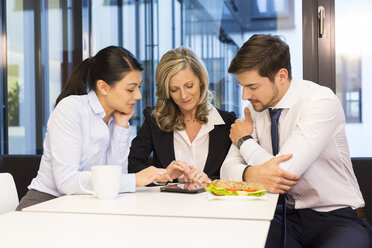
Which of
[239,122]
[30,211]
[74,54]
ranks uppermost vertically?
[74,54]

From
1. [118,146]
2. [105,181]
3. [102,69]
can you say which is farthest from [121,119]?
[105,181]

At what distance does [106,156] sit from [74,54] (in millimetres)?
2469

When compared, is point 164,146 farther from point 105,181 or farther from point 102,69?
point 105,181

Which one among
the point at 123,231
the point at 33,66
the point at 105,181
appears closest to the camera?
the point at 123,231

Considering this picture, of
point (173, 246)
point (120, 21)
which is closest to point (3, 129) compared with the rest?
point (120, 21)

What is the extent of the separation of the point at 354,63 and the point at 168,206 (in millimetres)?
2701

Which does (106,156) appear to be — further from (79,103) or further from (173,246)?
Answer: (173,246)

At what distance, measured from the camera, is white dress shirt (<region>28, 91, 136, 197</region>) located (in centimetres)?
178

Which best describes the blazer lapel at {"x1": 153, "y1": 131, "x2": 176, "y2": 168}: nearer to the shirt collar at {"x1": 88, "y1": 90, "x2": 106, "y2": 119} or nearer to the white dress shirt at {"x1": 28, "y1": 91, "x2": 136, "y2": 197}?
the white dress shirt at {"x1": 28, "y1": 91, "x2": 136, "y2": 197}

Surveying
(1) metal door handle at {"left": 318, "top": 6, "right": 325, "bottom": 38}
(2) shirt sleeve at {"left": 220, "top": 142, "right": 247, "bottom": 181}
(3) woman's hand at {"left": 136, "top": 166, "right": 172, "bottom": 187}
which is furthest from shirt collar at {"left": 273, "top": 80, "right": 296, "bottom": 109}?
(1) metal door handle at {"left": 318, "top": 6, "right": 325, "bottom": 38}

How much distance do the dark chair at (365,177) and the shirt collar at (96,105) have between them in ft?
5.78

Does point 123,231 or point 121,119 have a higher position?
point 121,119

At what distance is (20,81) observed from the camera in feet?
16.2

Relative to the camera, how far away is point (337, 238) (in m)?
1.67
